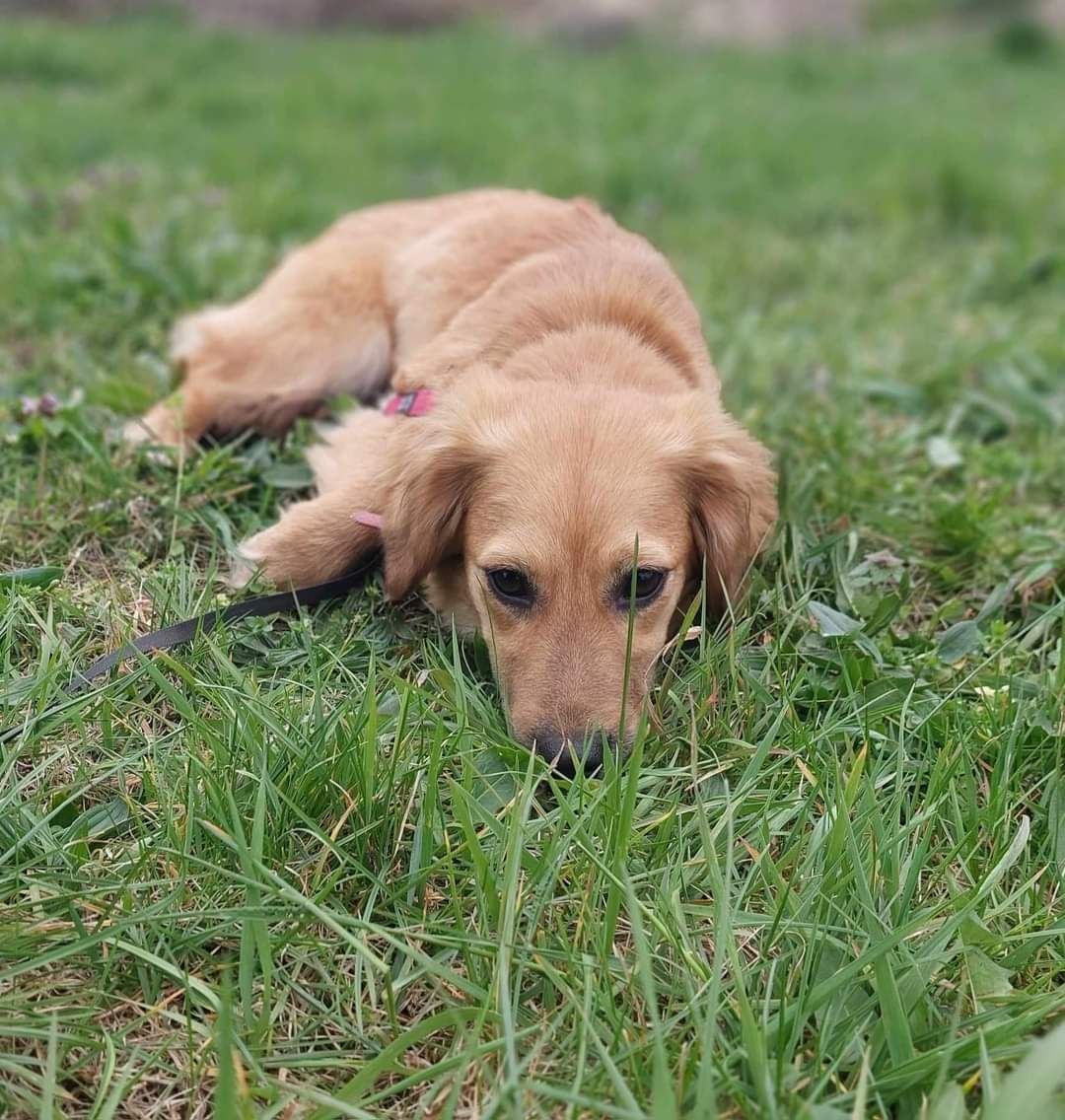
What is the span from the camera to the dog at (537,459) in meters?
2.58

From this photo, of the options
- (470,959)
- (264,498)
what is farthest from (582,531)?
(264,498)

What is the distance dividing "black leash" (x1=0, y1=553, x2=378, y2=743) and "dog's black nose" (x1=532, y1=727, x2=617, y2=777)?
0.78 meters

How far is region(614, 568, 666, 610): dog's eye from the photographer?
263cm

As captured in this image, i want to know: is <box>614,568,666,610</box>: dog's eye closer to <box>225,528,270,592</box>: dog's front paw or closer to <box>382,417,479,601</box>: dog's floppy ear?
<box>382,417,479,601</box>: dog's floppy ear

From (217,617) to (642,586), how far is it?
0.98 metres

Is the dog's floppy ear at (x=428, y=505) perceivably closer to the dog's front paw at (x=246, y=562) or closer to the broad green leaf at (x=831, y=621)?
the dog's front paw at (x=246, y=562)

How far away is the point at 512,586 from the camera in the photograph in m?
2.67

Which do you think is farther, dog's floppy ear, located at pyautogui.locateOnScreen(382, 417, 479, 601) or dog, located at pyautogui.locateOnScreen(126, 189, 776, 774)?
dog's floppy ear, located at pyautogui.locateOnScreen(382, 417, 479, 601)

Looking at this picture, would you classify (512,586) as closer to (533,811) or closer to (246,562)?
(533,811)

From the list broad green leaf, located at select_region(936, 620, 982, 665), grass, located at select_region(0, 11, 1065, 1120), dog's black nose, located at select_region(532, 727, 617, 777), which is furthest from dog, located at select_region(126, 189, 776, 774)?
broad green leaf, located at select_region(936, 620, 982, 665)

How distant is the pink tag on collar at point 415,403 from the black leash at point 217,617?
42 centimetres

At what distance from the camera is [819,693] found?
2682mm

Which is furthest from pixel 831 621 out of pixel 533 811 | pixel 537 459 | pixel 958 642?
pixel 533 811

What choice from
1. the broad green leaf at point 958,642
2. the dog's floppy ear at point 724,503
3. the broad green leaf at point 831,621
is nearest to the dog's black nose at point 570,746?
the dog's floppy ear at point 724,503
